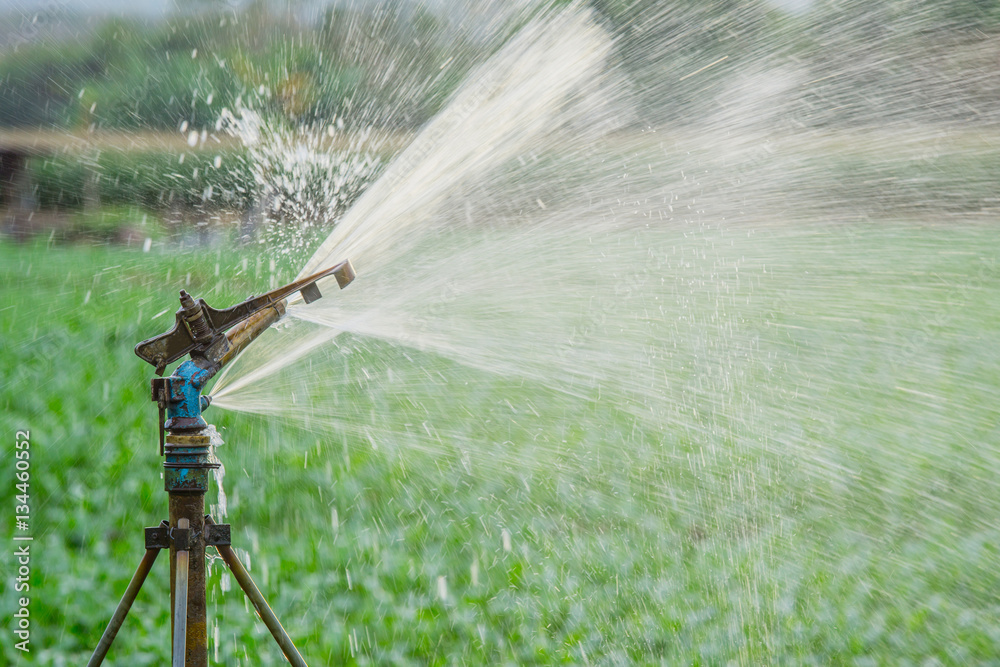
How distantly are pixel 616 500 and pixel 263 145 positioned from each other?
4995mm

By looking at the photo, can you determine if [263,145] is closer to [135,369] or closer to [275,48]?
[275,48]

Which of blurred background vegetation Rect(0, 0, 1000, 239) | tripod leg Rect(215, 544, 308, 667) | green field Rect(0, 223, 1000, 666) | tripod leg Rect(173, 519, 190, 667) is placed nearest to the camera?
tripod leg Rect(173, 519, 190, 667)

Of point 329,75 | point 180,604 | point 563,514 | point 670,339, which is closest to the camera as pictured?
point 180,604

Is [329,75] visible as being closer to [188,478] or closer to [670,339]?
[670,339]

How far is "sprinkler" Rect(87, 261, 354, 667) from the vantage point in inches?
66.1

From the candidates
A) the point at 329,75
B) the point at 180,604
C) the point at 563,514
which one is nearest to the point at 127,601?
the point at 180,604

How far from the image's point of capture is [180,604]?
1.61 meters

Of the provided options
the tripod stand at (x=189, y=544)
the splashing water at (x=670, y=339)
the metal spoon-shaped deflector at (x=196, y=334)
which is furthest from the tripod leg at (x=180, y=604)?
the splashing water at (x=670, y=339)

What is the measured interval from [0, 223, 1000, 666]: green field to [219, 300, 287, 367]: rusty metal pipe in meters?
1.45

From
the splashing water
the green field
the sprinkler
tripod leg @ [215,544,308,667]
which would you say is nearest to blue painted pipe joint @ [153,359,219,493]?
the sprinkler

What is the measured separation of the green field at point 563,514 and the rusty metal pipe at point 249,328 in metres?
1.45

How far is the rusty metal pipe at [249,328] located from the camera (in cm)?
179

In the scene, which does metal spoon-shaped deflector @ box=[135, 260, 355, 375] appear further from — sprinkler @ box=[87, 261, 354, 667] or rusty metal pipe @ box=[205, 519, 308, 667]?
rusty metal pipe @ box=[205, 519, 308, 667]

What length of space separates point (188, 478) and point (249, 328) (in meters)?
0.33
